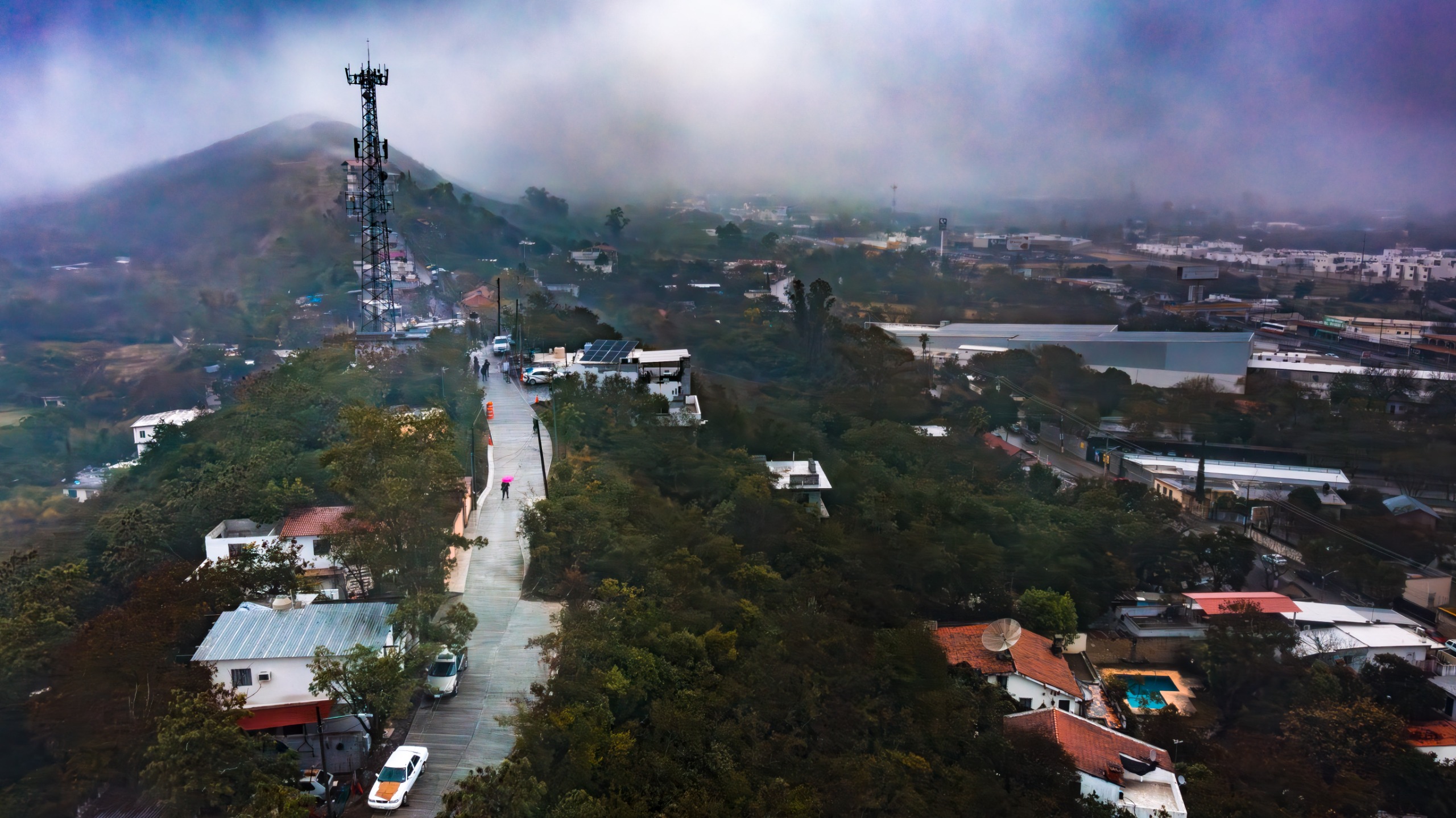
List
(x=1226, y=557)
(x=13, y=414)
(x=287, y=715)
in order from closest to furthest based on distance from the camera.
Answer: (x=287, y=715)
(x=1226, y=557)
(x=13, y=414)

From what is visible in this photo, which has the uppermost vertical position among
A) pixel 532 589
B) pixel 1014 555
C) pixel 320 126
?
pixel 320 126

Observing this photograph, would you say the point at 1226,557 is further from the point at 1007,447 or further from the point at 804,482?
the point at 804,482

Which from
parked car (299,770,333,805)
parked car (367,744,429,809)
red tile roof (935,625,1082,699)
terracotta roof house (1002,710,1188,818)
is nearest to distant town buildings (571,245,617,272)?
red tile roof (935,625,1082,699)

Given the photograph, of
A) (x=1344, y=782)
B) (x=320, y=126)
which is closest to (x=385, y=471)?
(x=1344, y=782)

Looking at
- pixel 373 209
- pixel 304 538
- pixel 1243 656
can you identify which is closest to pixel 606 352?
pixel 373 209

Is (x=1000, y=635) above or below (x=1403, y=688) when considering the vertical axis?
above

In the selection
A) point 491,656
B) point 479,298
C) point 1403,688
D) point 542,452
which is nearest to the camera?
point 491,656

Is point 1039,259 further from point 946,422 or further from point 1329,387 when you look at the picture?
point 946,422
